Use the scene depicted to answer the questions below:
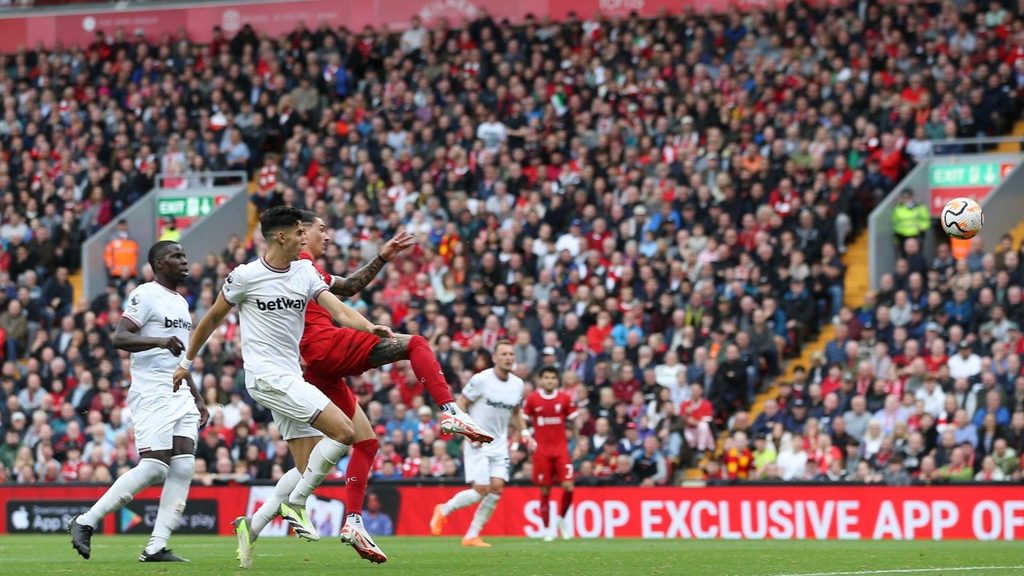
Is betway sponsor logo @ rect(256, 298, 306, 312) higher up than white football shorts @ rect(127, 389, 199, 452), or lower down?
higher up

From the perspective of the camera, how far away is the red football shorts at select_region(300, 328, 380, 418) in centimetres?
1291

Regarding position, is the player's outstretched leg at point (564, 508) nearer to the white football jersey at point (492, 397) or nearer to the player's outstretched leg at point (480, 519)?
the white football jersey at point (492, 397)

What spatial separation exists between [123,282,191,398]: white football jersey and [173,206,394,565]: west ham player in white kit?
1498 millimetres

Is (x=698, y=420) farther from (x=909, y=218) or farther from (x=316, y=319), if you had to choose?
(x=316, y=319)

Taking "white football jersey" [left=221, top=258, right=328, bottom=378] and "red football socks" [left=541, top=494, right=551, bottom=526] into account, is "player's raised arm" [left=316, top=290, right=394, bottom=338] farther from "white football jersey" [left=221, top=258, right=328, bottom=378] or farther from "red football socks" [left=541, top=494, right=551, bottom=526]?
"red football socks" [left=541, top=494, right=551, bottom=526]

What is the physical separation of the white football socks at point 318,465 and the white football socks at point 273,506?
0.12 meters

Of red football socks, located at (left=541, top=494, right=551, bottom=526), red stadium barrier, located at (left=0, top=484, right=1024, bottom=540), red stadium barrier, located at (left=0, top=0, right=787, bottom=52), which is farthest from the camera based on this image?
red stadium barrier, located at (left=0, top=0, right=787, bottom=52)

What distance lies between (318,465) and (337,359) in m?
0.89

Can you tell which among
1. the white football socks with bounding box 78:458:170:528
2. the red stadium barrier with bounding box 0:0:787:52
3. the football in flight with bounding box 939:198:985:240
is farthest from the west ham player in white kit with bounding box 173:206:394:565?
the red stadium barrier with bounding box 0:0:787:52

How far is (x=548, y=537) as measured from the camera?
20.6m

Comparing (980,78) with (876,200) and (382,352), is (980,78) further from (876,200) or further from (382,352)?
(382,352)

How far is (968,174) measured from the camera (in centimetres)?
2625

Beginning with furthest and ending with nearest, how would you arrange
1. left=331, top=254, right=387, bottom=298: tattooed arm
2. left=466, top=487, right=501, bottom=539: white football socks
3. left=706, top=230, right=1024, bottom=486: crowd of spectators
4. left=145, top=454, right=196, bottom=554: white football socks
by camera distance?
left=706, top=230, right=1024, bottom=486: crowd of spectators < left=466, top=487, right=501, bottom=539: white football socks < left=145, top=454, right=196, bottom=554: white football socks < left=331, top=254, right=387, bottom=298: tattooed arm

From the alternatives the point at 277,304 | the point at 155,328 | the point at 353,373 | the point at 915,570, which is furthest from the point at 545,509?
the point at 277,304
